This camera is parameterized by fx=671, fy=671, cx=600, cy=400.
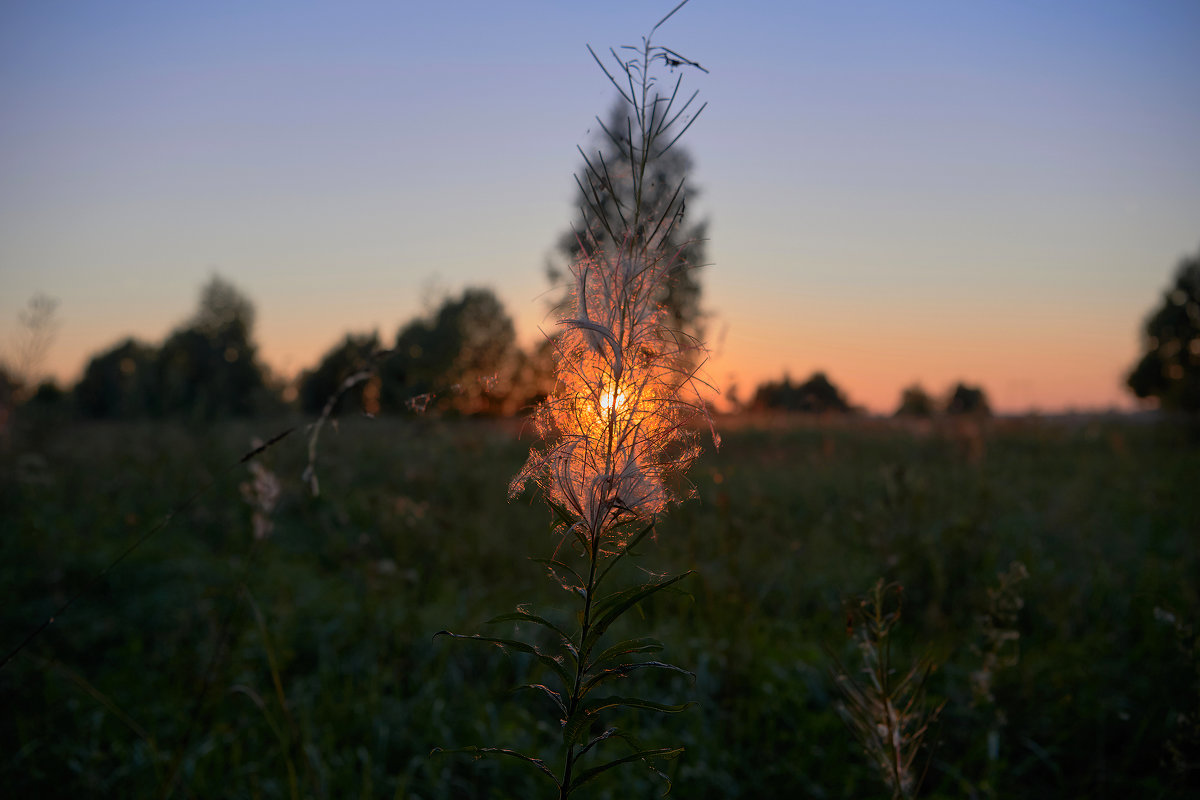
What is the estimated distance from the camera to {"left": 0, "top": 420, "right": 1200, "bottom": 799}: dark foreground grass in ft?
9.25

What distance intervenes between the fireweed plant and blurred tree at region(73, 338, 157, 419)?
30.4 feet

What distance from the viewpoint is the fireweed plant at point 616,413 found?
0.92 m

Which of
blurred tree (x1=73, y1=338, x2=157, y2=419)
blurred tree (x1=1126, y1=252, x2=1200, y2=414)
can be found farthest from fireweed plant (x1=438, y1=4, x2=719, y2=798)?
blurred tree (x1=1126, y1=252, x2=1200, y2=414)

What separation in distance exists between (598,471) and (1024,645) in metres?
4.16

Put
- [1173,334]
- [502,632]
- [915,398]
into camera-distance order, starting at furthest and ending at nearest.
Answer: [1173,334] < [915,398] < [502,632]

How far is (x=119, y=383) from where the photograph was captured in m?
19.5

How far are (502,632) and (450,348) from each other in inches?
246

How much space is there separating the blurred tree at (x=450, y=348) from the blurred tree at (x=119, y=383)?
13.3 ft

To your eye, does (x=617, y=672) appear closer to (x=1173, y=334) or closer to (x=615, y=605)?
(x=615, y=605)

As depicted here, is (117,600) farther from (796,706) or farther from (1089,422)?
A: (1089,422)

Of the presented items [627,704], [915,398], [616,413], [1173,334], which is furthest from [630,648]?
[1173,334]

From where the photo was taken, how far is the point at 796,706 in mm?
3252

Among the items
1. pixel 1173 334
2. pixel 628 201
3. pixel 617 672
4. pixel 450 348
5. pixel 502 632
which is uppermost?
pixel 1173 334

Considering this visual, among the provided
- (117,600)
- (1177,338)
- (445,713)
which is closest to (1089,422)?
(445,713)
